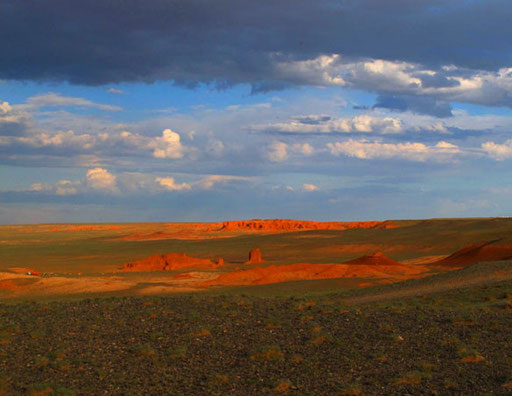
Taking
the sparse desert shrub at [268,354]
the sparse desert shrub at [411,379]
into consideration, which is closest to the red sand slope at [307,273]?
the sparse desert shrub at [268,354]

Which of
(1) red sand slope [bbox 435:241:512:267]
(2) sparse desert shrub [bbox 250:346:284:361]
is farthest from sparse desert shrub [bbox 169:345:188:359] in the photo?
(1) red sand slope [bbox 435:241:512:267]

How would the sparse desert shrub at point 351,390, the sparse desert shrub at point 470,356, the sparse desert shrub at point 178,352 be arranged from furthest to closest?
the sparse desert shrub at point 178,352 → the sparse desert shrub at point 470,356 → the sparse desert shrub at point 351,390

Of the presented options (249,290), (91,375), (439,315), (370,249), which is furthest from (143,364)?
(370,249)

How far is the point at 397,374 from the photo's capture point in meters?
11.6

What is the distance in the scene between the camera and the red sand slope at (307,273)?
4250cm

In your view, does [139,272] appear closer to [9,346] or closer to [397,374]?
[9,346]

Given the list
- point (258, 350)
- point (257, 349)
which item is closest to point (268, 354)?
point (258, 350)

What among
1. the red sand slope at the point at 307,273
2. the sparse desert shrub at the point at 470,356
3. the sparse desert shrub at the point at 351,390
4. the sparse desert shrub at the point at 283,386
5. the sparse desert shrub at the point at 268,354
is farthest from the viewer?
the red sand slope at the point at 307,273

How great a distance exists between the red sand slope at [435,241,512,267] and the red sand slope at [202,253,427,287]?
4.78m

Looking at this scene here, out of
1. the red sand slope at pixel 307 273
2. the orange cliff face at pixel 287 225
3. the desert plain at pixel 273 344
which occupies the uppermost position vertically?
the orange cliff face at pixel 287 225

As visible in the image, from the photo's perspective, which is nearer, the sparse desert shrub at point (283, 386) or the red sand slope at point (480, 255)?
the sparse desert shrub at point (283, 386)

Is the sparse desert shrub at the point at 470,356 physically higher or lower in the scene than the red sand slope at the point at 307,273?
higher

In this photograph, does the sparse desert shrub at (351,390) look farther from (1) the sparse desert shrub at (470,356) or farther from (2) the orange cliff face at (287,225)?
(2) the orange cliff face at (287,225)

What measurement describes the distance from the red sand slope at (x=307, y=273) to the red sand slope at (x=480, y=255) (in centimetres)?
478
